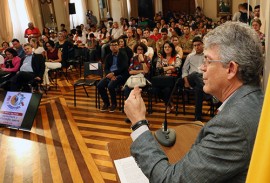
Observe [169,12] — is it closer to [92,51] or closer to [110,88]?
[92,51]

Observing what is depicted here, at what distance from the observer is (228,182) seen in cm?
90

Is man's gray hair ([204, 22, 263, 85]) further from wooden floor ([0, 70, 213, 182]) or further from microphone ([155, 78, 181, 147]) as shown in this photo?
wooden floor ([0, 70, 213, 182])

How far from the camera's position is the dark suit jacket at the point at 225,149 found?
0.84 meters

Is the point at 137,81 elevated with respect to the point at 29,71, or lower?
lower

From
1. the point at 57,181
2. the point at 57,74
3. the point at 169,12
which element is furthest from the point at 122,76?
the point at 169,12

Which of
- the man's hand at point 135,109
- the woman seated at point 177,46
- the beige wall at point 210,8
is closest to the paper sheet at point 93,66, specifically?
the woman seated at point 177,46

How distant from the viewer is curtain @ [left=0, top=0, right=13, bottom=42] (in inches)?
414

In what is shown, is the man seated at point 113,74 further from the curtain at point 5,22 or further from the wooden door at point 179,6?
the wooden door at point 179,6

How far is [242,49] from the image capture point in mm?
942

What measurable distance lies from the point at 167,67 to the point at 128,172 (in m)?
3.62

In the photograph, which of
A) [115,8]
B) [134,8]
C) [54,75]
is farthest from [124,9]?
[54,75]

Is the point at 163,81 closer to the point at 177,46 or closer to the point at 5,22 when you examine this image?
the point at 177,46

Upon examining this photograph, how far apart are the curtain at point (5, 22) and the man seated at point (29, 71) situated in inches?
206

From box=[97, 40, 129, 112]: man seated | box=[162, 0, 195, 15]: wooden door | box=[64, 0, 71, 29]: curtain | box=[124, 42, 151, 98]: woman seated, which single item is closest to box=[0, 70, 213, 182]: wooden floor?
box=[97, 40, 129, 112]: man seated
